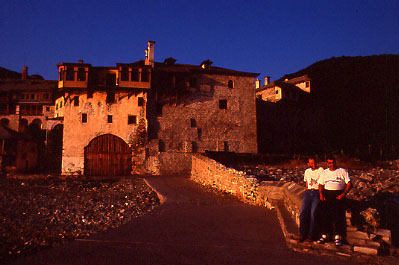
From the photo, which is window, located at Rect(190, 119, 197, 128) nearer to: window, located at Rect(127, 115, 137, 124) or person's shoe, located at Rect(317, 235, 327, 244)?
window, located at Rect(127, 115, 137, 124)

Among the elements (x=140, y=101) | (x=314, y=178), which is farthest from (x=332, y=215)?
(x=140, y=101)

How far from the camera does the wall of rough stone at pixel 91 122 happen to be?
29766mm

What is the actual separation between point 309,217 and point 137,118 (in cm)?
2531

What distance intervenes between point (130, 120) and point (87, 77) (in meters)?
6.03

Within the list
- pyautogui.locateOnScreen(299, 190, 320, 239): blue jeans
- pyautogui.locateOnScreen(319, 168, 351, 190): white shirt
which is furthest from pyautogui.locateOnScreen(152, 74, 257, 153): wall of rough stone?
pyautogui.locateOnScreen(319, 168, 351, 190): white shirt

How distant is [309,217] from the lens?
22.4 ft

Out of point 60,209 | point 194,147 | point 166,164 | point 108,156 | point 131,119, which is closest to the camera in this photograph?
point 60,209

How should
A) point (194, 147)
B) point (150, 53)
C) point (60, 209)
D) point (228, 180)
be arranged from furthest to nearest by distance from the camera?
point (150, 53) < point (194, 147) < point (228, 180) < point (60, 209)

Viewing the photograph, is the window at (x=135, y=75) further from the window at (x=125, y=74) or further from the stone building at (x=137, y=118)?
the window at (x=125, y=74)

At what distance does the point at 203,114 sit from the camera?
105 feet

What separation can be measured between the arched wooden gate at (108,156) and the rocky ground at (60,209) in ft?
9.46

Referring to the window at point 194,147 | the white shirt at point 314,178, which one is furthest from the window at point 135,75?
the white shirt at point 314,178

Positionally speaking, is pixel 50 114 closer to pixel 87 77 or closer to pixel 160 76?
pixel 87 77

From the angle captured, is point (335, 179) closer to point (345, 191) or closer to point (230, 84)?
point (345, 191)
